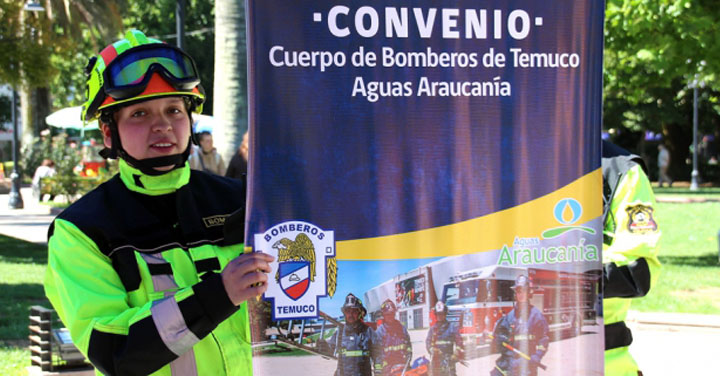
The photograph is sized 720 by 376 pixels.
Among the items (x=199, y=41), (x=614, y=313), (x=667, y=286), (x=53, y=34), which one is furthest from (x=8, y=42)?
(x=199, y=41)

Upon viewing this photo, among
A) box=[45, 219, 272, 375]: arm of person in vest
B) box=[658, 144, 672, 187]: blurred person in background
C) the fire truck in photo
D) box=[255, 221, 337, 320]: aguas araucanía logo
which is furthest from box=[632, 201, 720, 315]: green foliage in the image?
box=[658, 144, 672, 187]: blurred person in background

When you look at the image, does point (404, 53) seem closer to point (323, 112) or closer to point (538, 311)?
point (323, 112)

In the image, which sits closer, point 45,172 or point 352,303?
point 352,303

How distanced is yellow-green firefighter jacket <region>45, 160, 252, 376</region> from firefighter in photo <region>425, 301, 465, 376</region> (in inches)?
19.9

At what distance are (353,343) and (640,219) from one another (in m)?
1.60

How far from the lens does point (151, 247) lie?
2424mm

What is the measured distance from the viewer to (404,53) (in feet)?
7.29

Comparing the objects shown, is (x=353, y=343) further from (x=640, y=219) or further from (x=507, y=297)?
(x=640, y=219)

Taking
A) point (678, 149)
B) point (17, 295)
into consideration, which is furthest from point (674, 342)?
point (678, 149)

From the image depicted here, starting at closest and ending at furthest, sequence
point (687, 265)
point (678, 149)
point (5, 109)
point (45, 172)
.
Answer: point (687, 265), point (45, 172), point (678, 149), point (5, 109)

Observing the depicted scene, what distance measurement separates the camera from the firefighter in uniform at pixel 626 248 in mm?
3373

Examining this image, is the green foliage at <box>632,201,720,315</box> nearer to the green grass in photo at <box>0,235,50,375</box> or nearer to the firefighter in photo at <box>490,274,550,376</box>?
the green grass in photo at <box>0,235,50,375</box>

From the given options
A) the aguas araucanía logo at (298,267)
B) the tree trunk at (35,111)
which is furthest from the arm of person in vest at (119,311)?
the tree trunk at (35,111)

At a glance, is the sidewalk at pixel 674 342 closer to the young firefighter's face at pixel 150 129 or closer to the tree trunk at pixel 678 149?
the young firefighter's face at pixel 150 129
